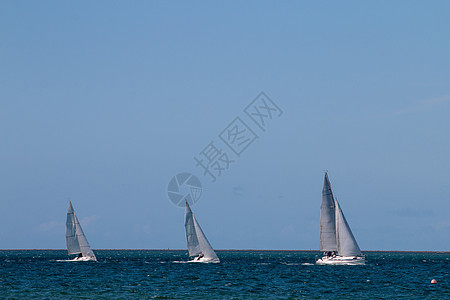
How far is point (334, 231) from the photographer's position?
96.7 m

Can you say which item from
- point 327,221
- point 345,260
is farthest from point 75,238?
point 345,260

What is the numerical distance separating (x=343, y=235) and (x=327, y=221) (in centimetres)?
305

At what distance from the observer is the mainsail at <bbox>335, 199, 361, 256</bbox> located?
9638 cm

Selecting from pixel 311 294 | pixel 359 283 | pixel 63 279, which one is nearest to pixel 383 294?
pixel 311 294

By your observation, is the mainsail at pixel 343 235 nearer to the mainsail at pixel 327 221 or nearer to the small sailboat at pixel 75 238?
the mainsail at pixel 327 221

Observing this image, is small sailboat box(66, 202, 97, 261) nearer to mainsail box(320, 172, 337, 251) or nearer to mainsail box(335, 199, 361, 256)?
mainsail box(320, 172, 337, 251)

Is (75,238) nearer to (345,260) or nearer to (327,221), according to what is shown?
(327,221)

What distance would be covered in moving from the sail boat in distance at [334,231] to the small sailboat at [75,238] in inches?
1798

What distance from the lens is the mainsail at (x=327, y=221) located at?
95.3 meters

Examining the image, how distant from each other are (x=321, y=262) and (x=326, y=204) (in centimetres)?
1290

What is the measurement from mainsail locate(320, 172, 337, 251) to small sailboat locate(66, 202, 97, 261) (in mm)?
45758

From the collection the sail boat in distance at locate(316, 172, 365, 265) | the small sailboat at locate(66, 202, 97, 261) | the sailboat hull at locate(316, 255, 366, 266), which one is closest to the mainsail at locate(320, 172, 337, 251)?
the sail boat in distance at locate(316, 172, 365, 265)

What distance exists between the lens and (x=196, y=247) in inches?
4466

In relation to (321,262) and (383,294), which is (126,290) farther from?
(321,262)
